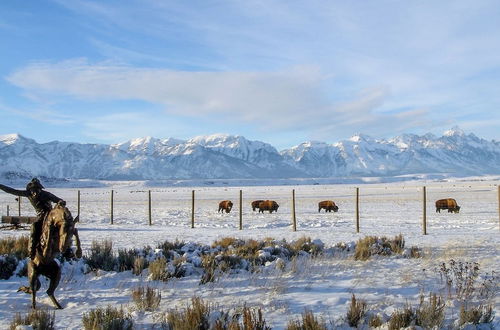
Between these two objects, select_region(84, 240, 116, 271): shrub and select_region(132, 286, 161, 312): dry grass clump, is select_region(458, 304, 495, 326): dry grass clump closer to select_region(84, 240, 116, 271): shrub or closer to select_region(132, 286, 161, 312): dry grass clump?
select_region(132, 286, 161, 312): dry grass clump

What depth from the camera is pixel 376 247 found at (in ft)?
36.4

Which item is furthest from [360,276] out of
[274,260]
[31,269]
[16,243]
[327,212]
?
[327,212]

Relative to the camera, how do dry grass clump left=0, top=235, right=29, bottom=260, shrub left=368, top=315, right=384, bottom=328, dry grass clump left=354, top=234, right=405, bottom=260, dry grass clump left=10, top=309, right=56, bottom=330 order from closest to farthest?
dry grass clump left=10, top=309, right=56, bottom=330
shrub left=368, top=315, right=384, bottom=328
dry grass clump left=0, top=235, right=29, bottom=260
dry grass clump left=354, top=234, right=405, bottom=260

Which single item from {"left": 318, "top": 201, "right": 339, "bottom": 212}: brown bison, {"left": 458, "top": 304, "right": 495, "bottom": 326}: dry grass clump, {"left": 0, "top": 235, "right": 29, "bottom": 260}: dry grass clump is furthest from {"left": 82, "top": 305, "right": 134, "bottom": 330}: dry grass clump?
{"left": 318, "top": 201, "right": 339, "bottom": 212}: brown bison

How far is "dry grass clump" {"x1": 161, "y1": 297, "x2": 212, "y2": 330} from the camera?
5469 millimetres

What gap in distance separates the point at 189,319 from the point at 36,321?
6.28ft

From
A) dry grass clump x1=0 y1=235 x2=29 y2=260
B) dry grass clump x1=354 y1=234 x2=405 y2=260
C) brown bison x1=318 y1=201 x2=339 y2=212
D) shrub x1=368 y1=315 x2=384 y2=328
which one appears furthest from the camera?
brown bison x1=318 y1=201 x2=339 y2=212

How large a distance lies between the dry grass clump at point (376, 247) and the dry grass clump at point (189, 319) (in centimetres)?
535

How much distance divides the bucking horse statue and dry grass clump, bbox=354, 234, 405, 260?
6402 millimetres

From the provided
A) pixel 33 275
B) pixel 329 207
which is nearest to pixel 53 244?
pixel 33 275

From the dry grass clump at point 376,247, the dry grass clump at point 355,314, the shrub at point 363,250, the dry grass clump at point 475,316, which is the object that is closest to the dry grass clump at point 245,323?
the dry grass clump at point 355,314

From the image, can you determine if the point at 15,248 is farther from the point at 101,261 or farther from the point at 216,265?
the point at 216,265

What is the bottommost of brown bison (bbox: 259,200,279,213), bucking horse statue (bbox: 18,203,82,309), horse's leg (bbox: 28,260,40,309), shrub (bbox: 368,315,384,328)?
brown bison (bbox: 259,200,279,213)

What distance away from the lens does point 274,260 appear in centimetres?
998
